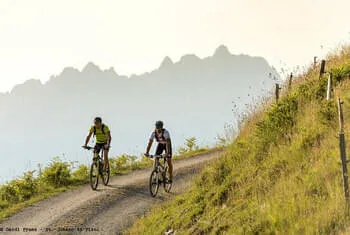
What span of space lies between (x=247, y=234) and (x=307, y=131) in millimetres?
3611

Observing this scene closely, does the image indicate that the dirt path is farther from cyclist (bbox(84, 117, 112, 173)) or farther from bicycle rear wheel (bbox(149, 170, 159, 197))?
cyclist (bbox(84, 117, 112, 173))

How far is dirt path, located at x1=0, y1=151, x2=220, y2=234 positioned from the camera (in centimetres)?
1320

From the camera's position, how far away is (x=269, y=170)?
959 cm

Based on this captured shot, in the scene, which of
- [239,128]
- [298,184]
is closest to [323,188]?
[298,184]

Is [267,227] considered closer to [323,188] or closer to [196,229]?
[323,188]

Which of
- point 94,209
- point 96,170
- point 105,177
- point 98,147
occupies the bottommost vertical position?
point 94,209

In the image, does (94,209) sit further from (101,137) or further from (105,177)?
(105,177)

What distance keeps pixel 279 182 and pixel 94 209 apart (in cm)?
772

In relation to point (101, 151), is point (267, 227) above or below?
below

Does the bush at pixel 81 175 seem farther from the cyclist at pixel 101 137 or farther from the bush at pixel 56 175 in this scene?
the cyclist at pixel 101 137

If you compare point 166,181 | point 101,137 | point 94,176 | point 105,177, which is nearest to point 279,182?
point 166,181

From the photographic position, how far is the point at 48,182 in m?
18.9

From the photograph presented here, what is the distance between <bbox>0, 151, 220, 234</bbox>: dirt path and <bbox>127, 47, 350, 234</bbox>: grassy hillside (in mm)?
1247

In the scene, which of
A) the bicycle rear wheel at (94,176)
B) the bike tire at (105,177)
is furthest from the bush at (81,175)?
the bicycle rear wheel at (94,176)
